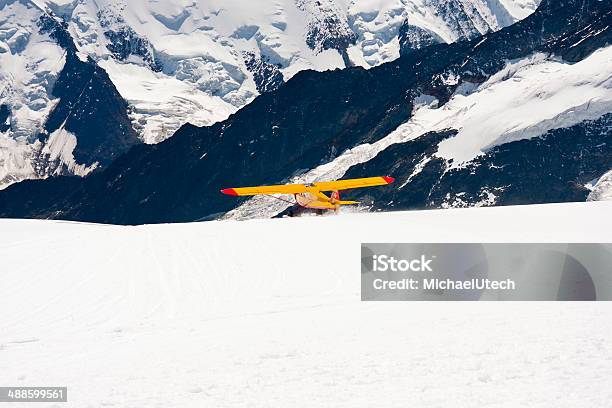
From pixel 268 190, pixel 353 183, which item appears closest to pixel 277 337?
pixel 268 190

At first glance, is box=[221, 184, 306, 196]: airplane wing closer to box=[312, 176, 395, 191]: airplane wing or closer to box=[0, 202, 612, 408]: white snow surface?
box=[312, 176, 395, 191]: airplane wing

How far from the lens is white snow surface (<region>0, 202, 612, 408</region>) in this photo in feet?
39.9

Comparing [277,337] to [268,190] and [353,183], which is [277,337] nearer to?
[268,190]

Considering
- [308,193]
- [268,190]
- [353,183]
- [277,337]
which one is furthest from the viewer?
[353,183]

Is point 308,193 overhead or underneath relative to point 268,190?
overhead

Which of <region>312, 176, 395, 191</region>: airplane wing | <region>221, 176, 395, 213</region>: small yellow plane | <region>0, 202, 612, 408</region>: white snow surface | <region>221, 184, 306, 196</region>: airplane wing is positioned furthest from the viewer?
<region>312, 176, 395, 191</region>: airplane wing

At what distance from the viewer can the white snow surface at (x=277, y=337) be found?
1216 centimetres

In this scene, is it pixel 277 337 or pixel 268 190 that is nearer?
pixel 277 337

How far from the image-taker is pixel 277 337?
614 inches

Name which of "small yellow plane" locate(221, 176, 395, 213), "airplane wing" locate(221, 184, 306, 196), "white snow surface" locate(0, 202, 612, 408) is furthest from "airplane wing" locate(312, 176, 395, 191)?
"white snow surface" locate(0, 202, 612, 408)

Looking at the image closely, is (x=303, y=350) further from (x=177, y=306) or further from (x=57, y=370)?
(x=177, y=306)

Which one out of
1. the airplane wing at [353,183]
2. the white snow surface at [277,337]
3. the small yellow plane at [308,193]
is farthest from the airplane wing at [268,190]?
the white snow surface at [277,337]

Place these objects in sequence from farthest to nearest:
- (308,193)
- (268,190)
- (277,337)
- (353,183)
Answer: (353,183) < (268,190) < (308,193) < (277,337)

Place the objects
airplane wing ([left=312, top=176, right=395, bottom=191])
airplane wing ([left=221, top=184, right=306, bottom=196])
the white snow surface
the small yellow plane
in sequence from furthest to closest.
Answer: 1. airplane wing ([left=312, top=176, right=395, bottom=191])
2. airplane wing ([left=221, top=184, right=306, bottom=196])
3. the small yellow plane
4. the white snow surface
